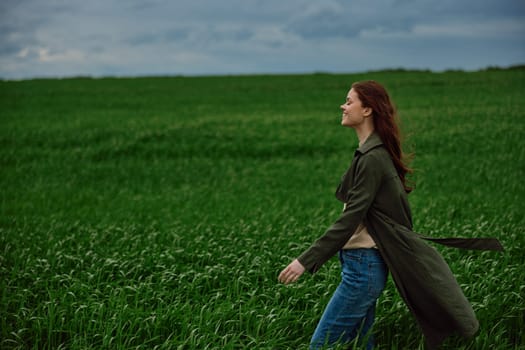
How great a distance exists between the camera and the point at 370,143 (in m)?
4.32

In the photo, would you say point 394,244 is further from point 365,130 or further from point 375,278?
point 365,130

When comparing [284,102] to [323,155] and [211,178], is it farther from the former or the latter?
[211,178]

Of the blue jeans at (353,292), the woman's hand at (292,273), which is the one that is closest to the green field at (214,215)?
the blue jeans at (353,292)

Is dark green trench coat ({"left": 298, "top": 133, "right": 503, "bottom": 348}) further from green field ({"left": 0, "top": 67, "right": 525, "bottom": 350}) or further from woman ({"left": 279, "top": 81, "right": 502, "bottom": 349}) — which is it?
green field ({"left": 0, "top": 67, "right": 525, "bottom": 350})

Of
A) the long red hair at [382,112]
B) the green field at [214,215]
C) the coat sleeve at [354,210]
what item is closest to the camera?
the coat sleeve at [354,210]

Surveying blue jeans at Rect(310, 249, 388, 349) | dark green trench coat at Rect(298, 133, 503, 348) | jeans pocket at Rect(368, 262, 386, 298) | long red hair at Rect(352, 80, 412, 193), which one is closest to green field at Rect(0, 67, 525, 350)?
long red hair at Rect(352, 80, 412, 193)

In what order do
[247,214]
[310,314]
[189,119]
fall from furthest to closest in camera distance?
[189,119] < [247,214] < [310,314]

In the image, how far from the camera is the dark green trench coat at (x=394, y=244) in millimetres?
4223

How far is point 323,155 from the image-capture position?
21.6 metres

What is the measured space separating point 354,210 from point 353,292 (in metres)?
0.67

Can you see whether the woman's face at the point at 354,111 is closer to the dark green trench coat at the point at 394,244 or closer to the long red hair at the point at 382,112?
the long red hair at the point at 382,112

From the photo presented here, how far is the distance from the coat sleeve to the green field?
54 cm

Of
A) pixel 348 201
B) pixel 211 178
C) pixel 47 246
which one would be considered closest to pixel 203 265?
pixel 47 246

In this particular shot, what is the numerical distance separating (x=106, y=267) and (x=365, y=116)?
4.82 meters
